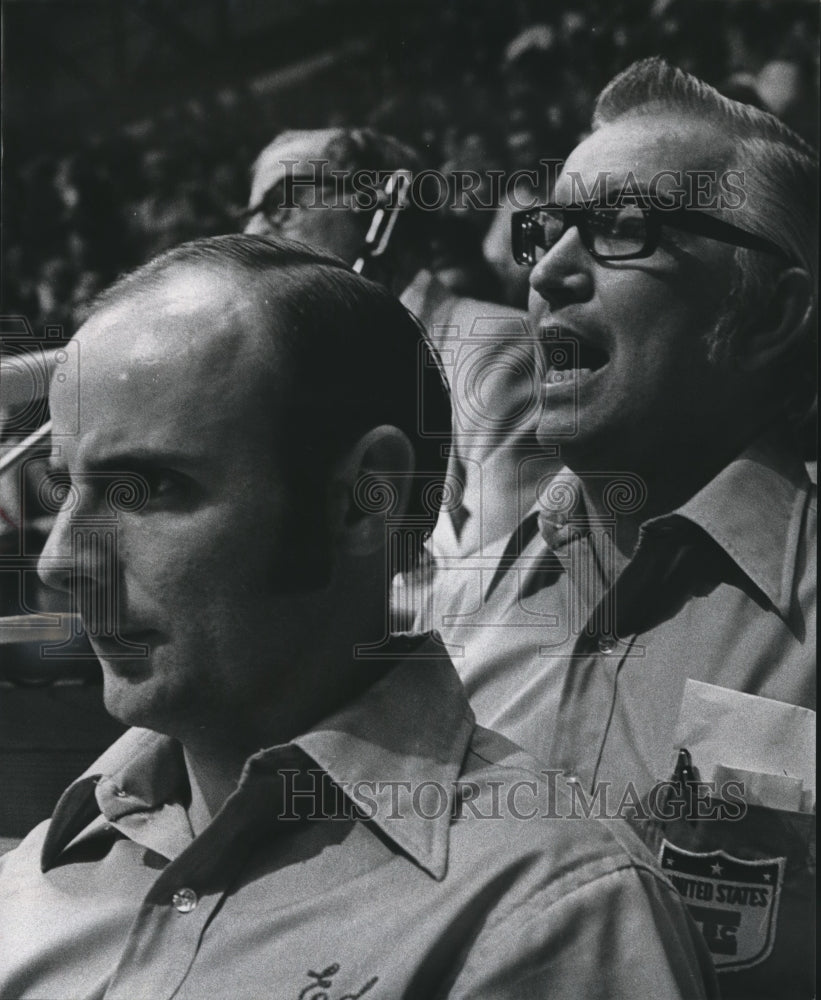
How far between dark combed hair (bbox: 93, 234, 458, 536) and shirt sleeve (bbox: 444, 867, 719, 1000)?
1.97 feet

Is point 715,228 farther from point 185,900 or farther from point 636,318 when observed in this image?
point 185,900

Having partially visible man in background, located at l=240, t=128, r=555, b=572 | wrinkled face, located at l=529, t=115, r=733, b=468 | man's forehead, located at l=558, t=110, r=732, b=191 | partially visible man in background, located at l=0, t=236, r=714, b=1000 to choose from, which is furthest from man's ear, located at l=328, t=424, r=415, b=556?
man's forehead, located at l=558, t=110, r=732, b=191

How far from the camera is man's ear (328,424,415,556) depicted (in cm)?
186

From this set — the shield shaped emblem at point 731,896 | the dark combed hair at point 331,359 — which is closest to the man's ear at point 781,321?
the dark combed hair at point 331,359

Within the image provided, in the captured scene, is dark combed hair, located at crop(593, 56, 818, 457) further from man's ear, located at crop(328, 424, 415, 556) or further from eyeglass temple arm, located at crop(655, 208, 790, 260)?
man's ear, located at crop(328, 424, 415, 556)

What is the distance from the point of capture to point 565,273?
78.3 inches

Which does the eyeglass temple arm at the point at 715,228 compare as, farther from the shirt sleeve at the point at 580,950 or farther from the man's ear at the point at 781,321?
the shirt sleeve at the point at 580,950

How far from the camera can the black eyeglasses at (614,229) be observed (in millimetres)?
1922

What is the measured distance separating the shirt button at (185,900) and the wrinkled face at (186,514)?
0.23 m

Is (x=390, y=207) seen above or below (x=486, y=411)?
above

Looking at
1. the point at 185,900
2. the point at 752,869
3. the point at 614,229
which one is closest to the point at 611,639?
the point at 752,869

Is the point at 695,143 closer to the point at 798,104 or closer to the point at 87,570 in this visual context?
the point at 798,104

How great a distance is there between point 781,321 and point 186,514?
35.9 inches

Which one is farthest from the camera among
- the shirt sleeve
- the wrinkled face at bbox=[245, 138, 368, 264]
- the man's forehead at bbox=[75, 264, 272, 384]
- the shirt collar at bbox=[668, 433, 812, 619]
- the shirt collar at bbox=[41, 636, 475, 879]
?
the wrinkled face at bbox=[245, 138, 368, 264]
